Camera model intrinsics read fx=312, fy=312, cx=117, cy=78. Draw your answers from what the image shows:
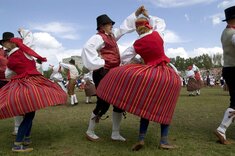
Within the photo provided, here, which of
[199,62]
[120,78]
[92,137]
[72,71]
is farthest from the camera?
[199,62]

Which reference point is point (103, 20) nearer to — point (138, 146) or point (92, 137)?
point (92, 137)

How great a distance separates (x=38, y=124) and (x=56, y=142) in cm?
199

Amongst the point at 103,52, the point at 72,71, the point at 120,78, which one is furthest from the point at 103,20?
the point at 72,71

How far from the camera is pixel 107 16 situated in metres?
5.00

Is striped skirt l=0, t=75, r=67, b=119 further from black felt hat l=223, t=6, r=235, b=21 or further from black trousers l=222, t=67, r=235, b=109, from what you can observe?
black felt hat l=223, t=6, r=235, b=21

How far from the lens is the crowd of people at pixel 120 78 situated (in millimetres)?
4059

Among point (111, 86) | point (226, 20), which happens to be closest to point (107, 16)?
point (111, 86)

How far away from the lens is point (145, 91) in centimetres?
403

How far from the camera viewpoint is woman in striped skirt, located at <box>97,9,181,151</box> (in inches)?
159

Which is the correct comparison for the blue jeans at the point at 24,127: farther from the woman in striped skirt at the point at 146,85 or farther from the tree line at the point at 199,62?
the tree line at the point at 199,62

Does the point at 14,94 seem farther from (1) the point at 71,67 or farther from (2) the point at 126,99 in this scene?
(1) the point at 71,67

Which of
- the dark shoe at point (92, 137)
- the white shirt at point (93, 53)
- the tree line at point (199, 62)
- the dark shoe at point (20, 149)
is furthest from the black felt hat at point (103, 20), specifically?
the tree line at point (199, 62)

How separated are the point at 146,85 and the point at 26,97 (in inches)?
66.1

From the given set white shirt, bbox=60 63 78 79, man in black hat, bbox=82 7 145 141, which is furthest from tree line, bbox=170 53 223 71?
man in black hat, bbox=82 7 145 141
